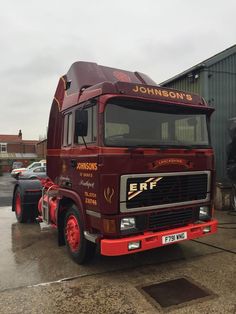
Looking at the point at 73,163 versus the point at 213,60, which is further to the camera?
the point at 213,60

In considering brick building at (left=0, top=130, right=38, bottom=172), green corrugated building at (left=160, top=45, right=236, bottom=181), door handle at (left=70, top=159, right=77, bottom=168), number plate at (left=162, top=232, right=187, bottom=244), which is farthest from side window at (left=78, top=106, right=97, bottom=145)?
brick building at (left=0, top=130, right=38, bottom=172)

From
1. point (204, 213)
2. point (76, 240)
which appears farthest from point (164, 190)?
point (76, 240)

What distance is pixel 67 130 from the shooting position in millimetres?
6164

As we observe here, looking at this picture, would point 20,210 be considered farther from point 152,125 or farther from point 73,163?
point 152,125

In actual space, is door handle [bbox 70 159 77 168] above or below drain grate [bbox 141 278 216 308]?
above

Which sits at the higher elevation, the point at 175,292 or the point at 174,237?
the point at 174,237

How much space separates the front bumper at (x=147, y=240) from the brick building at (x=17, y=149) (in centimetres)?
6027

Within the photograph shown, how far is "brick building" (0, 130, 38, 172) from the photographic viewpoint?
2594 inches

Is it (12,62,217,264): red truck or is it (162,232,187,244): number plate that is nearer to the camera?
(12,62,217,264): red truck

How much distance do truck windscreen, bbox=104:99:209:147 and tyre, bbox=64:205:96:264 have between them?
1.57 m

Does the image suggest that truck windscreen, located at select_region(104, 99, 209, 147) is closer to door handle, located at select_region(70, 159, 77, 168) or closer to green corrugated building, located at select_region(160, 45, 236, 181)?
door handle, located at select_region(70, 159, 77, 168)

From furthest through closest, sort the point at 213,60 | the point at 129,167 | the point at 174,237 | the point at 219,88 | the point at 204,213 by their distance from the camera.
A: the point at 219,88
the point at 213,60
the point at 204,213
the point at 174,237
the point at 129,167

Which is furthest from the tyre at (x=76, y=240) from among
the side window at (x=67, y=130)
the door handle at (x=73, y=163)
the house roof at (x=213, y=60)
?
the house roof at (x=213, y=60)

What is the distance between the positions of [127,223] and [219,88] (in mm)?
8034
